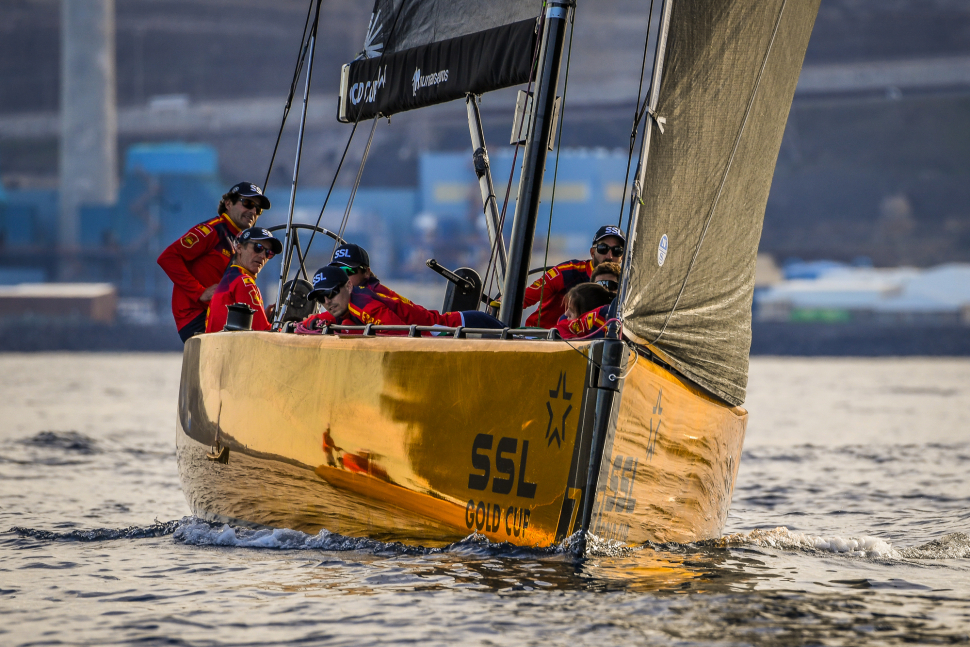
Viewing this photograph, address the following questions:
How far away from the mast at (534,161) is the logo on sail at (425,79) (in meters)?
0.68

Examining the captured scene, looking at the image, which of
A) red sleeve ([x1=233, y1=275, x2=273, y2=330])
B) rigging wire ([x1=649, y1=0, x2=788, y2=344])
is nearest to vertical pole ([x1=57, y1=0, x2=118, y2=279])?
red sleeve ([x1=233, y1=275, x2=273, y2=330])

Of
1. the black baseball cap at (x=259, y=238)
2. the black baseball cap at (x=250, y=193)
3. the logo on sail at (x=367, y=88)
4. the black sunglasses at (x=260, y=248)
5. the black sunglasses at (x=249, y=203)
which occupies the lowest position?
the black sunglasses at (x=260, y=248)

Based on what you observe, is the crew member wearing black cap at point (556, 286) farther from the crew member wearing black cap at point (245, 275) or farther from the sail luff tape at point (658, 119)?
the sail luff tape at point (658, 119)

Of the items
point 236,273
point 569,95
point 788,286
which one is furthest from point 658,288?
point 569,95

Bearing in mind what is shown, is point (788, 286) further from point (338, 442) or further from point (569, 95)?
point (338, 442)

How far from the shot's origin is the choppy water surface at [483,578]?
333 centimetres

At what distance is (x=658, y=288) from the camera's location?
155 inches

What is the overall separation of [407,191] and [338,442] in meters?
39.5

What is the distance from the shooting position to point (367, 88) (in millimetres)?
5730

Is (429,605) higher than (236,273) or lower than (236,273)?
lower

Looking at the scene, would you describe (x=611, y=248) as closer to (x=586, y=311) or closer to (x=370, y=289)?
(x=586, y=311)

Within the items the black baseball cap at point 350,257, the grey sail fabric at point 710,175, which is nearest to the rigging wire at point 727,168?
the grey sail fabric at point 710,175

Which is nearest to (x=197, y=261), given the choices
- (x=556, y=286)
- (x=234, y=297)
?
(x=234, y=297)

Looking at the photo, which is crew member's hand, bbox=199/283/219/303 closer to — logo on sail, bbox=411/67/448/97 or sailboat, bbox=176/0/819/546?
sailboat, bbox=176/0/819/546
